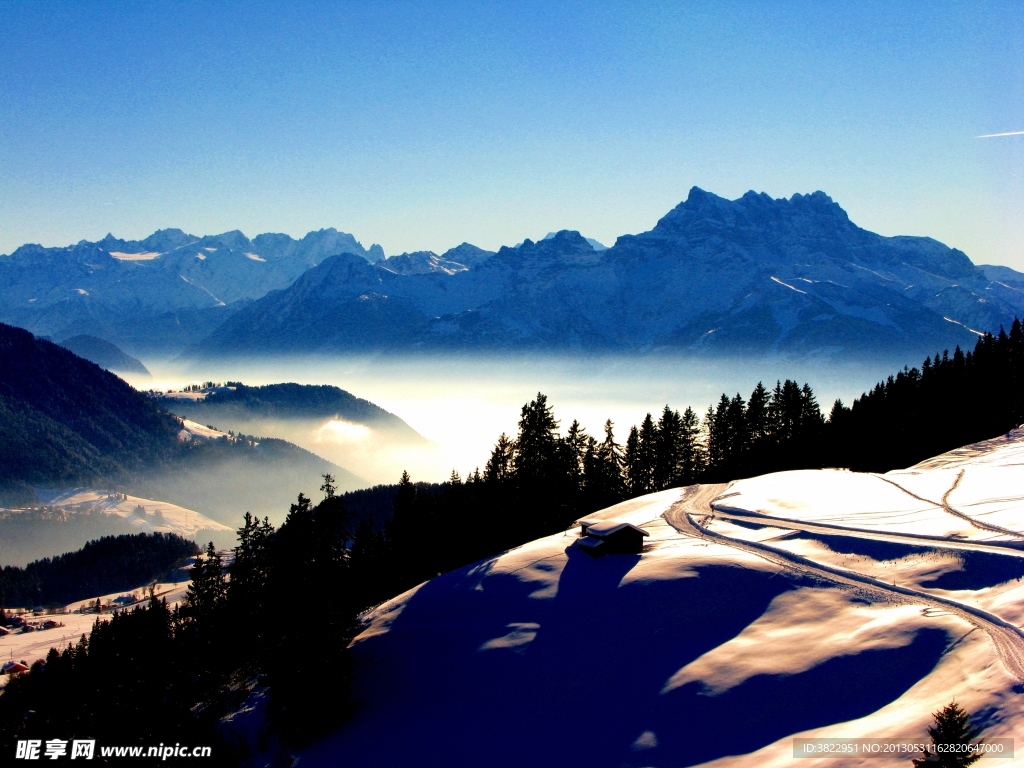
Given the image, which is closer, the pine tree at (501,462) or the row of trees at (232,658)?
the row of trees at (232,658)

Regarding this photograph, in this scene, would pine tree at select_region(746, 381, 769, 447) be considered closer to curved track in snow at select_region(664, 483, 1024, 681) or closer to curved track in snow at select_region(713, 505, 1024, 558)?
curved track in snow at select_region(664, 483, 1024, 681)

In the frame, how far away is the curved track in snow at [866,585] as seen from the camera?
3756 cm

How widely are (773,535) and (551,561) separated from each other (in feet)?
61.6

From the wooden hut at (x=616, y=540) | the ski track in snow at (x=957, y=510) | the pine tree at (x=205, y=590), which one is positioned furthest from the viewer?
the pine tree at (x=205, y=590)

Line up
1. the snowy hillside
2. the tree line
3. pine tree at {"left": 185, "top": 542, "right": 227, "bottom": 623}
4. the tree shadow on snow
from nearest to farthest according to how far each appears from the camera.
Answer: the snowy hillside → the tree shadow on snow → the tree line → pine tree at {"left": 185, "top": 542, "right": 227, "bottom": 623}

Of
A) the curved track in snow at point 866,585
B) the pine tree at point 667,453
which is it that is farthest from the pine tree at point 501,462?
the pine tree at point 667,453

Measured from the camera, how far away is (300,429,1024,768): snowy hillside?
125ft

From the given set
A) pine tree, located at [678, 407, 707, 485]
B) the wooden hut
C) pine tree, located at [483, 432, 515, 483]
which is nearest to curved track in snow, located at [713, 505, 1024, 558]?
the wooden hut

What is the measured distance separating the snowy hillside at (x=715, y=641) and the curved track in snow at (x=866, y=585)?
0.15m

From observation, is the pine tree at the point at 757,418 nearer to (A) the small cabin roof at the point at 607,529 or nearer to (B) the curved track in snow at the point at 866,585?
(B) the curved track in snow at the point at 866,585

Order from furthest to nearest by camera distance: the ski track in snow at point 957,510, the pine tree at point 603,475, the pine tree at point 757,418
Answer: the pine tree at point 757,418, the pine tree at point 603,475, the ski track in snow at point 957,510

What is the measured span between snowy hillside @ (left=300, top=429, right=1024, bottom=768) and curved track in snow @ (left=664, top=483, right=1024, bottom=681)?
148 millimetres

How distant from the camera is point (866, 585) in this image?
4909cm

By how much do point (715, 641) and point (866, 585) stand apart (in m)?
11.2
